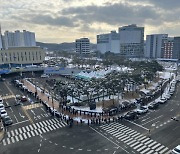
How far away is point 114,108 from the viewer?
138 feet

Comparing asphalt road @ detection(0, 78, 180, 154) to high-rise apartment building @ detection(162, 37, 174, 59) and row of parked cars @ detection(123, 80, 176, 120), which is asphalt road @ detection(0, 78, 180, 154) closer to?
row of parked cars @ detection(123, 80, 176, 120)

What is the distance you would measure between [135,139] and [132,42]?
173115 mm

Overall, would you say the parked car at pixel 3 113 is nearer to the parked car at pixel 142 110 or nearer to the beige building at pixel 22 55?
the parked car at pixel 142 110

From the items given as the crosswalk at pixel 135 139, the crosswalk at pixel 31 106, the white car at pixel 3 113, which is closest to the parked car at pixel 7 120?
the white car at pixel 3 113

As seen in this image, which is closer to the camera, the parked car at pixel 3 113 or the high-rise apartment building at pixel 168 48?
the parked car at pixel 3 113

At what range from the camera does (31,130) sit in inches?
1294

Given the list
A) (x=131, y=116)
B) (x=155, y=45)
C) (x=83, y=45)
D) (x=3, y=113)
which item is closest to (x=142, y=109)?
(x=131, y=116)

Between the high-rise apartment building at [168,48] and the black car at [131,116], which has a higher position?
the high-rise apartment building at [168,48]

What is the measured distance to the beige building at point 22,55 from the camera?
99.8m

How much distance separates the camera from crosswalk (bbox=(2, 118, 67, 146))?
30.1 m

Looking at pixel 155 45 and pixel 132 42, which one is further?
pixel 132 42

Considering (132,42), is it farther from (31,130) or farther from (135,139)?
(31,130)

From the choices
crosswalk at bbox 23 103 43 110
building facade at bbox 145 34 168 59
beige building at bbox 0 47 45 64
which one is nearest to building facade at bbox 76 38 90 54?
Answer: building facade at bbox 145 34 168 59

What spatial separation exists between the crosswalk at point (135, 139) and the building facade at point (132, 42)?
165m
